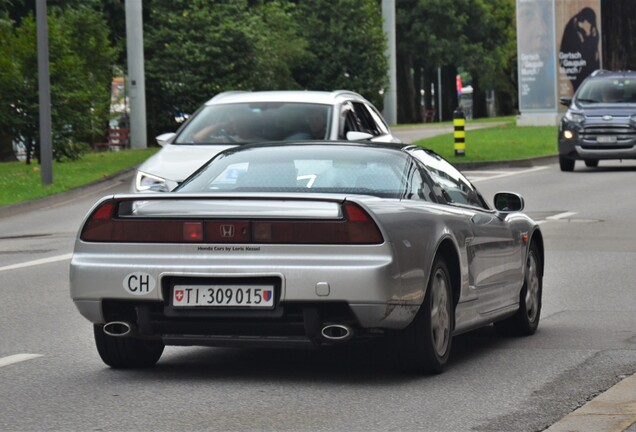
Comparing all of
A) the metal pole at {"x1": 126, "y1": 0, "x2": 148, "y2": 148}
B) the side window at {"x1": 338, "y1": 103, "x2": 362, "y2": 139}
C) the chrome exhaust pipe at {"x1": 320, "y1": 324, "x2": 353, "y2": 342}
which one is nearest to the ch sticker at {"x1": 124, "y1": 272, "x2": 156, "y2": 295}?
the chrome exhaust pipe at {"x1": 320, "y1": 324, "x2": 353, "y2": 342}

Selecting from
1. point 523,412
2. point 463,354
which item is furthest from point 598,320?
point 523,412

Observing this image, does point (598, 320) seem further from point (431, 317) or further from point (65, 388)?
point (65, 388)

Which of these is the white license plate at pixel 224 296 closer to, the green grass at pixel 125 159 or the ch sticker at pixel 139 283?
the ch sticker at pixel 139 283

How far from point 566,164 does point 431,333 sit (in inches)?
920

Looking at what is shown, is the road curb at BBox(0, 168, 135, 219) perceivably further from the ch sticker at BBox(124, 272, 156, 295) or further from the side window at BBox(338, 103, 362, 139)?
the ch sticker at BBox(124, 272, 156, 295)

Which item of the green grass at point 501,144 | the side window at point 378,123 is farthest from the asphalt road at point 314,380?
the green grass at point 501,144

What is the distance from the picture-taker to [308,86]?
6219cm

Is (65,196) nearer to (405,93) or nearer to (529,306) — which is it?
(529,306)

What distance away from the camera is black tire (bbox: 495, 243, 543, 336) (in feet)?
34.3

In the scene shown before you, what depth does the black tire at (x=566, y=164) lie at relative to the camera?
31.4 meters

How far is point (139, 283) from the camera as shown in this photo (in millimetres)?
8359

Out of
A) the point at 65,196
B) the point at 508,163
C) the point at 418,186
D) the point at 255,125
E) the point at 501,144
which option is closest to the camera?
the point at 418,186

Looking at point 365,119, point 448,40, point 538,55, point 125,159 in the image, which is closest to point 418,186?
point 365,119

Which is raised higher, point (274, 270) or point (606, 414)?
point (274, 270)
